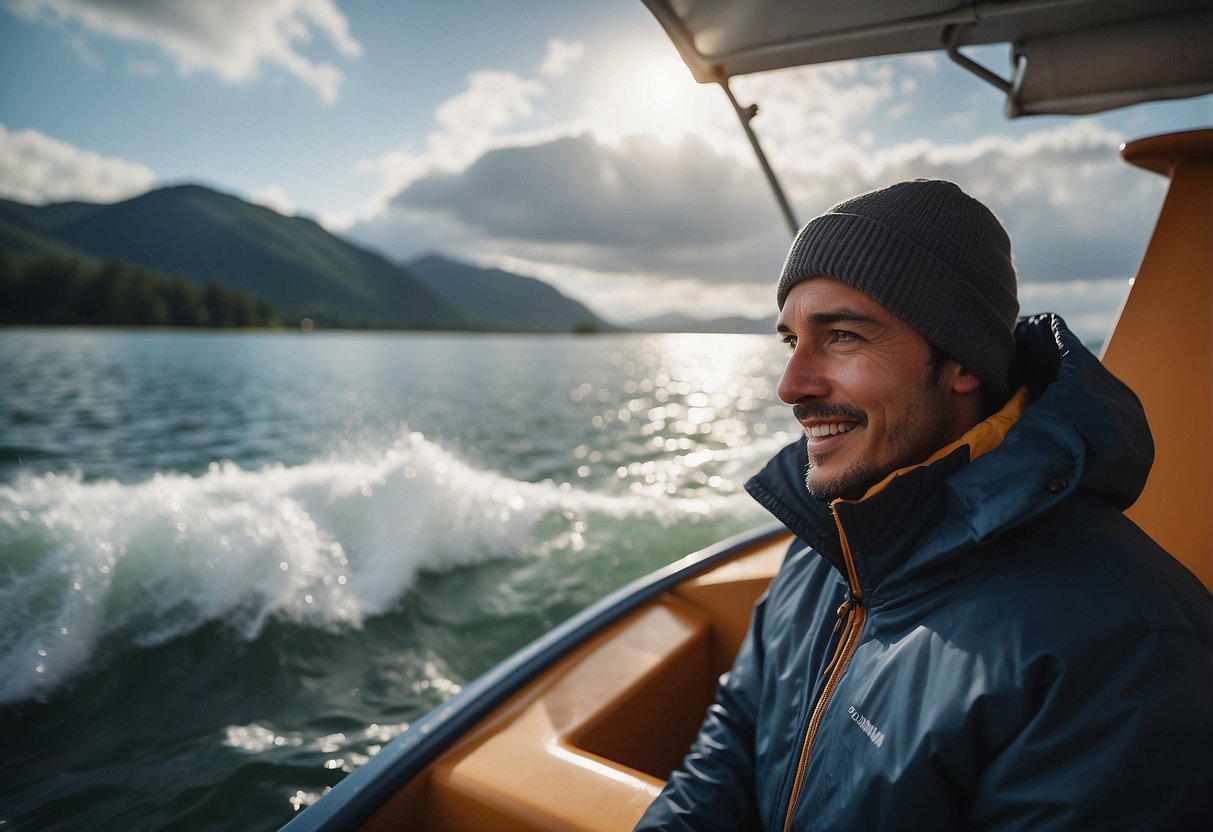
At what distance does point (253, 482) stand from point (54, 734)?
14.0 ft

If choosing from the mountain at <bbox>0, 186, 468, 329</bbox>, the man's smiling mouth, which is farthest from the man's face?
the mountain at <bbox>0, 186, 468, 329</bbox>

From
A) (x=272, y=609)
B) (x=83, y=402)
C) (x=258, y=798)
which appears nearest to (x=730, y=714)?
(x=258, y=798)

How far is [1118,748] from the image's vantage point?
2.70 ft

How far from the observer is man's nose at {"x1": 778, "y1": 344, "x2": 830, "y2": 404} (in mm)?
1399

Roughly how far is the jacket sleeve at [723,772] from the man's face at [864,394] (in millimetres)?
543

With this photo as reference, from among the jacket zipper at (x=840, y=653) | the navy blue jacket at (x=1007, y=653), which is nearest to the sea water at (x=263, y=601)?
the jacket zipper at (x=840, y=653)

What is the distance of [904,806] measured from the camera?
0.98m

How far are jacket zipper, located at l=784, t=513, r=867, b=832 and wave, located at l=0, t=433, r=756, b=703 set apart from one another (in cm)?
405

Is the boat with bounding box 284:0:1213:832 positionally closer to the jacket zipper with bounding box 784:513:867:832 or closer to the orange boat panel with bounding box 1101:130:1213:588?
the orange boat panel with bounding box 1101:130:1213:588

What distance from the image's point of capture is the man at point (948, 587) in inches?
34.1

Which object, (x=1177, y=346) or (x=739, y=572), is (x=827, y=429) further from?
(x=739, y=572)

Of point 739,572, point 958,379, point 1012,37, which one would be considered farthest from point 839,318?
point 1012,37

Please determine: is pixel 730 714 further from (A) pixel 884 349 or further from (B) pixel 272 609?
(B) pixel 272 609

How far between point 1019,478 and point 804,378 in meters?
0.47
